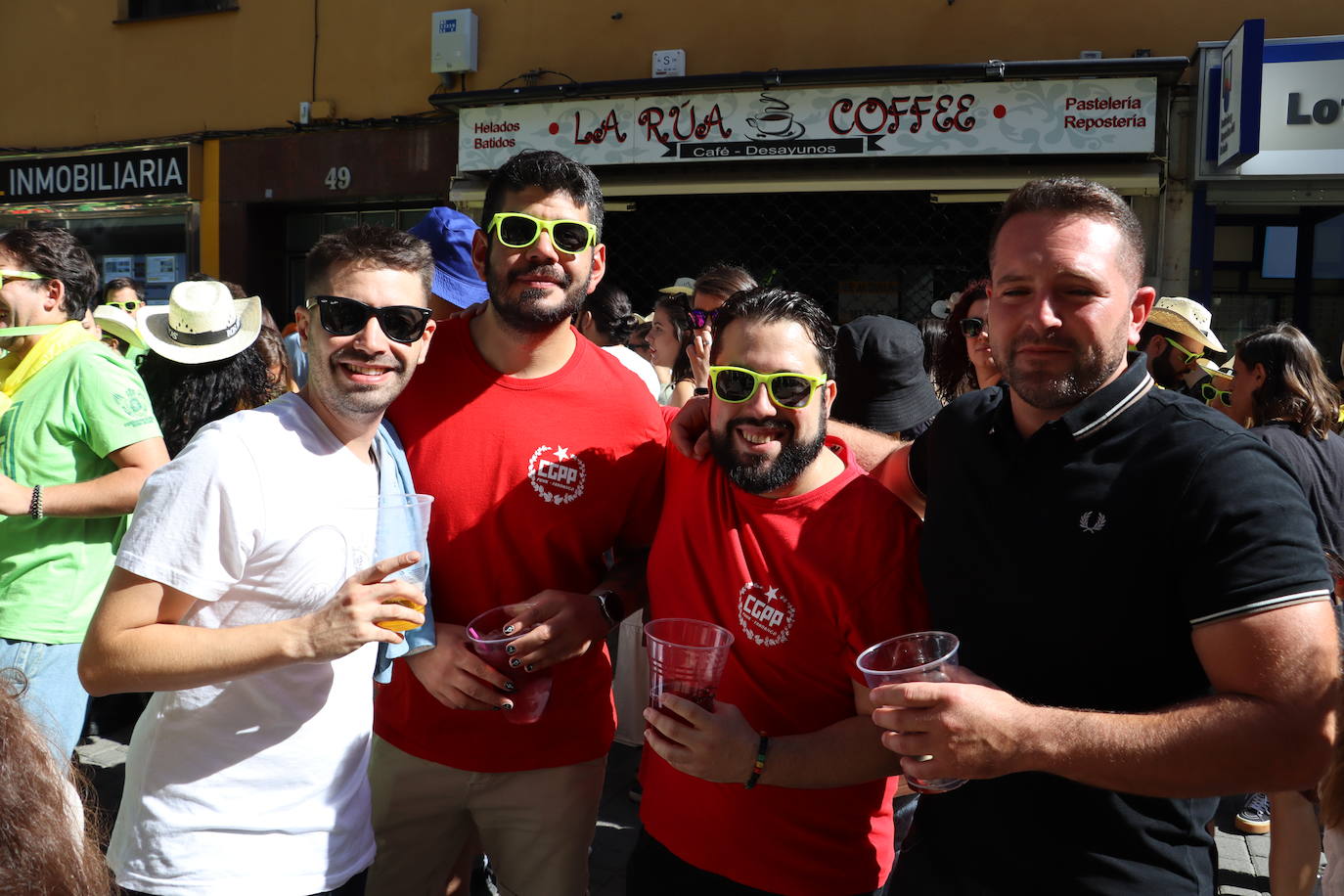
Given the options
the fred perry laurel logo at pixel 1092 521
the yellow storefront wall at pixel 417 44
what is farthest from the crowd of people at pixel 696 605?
the yellow storefront wall at pixel 417 44

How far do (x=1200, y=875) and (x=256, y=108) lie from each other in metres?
12.2

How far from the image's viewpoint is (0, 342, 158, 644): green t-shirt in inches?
126

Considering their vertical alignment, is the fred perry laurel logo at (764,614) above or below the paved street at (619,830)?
above

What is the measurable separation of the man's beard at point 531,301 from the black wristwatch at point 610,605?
0.69 m

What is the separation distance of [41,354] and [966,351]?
11.6ft

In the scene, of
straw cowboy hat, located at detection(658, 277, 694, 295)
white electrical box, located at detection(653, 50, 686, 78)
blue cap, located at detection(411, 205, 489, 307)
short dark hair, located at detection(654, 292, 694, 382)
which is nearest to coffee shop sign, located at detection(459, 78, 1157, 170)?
white electrical box, located at detection(653, 50, 686, 78)

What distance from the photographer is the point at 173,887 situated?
1.88m

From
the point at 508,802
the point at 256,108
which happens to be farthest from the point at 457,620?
the point at 256,108

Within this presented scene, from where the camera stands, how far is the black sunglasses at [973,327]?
3527 mm

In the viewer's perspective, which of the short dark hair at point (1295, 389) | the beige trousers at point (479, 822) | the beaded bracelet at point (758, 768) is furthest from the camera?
the short dark hair at point (1295, 389)

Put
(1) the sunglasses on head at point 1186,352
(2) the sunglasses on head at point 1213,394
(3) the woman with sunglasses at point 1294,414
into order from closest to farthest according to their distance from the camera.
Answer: (3) the woman with sunglasses at point 1294,414
(2) the sunglasses on head at point 1213,394
(1) the sunglasses on head at point 1186,352

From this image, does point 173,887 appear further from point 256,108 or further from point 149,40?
point 149,40

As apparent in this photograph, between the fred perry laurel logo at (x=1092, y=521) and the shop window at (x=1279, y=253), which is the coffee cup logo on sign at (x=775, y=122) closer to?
the shop window at (x=1279, y=253)

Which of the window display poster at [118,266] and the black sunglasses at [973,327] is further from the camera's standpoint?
the window display poster at [118,266]
